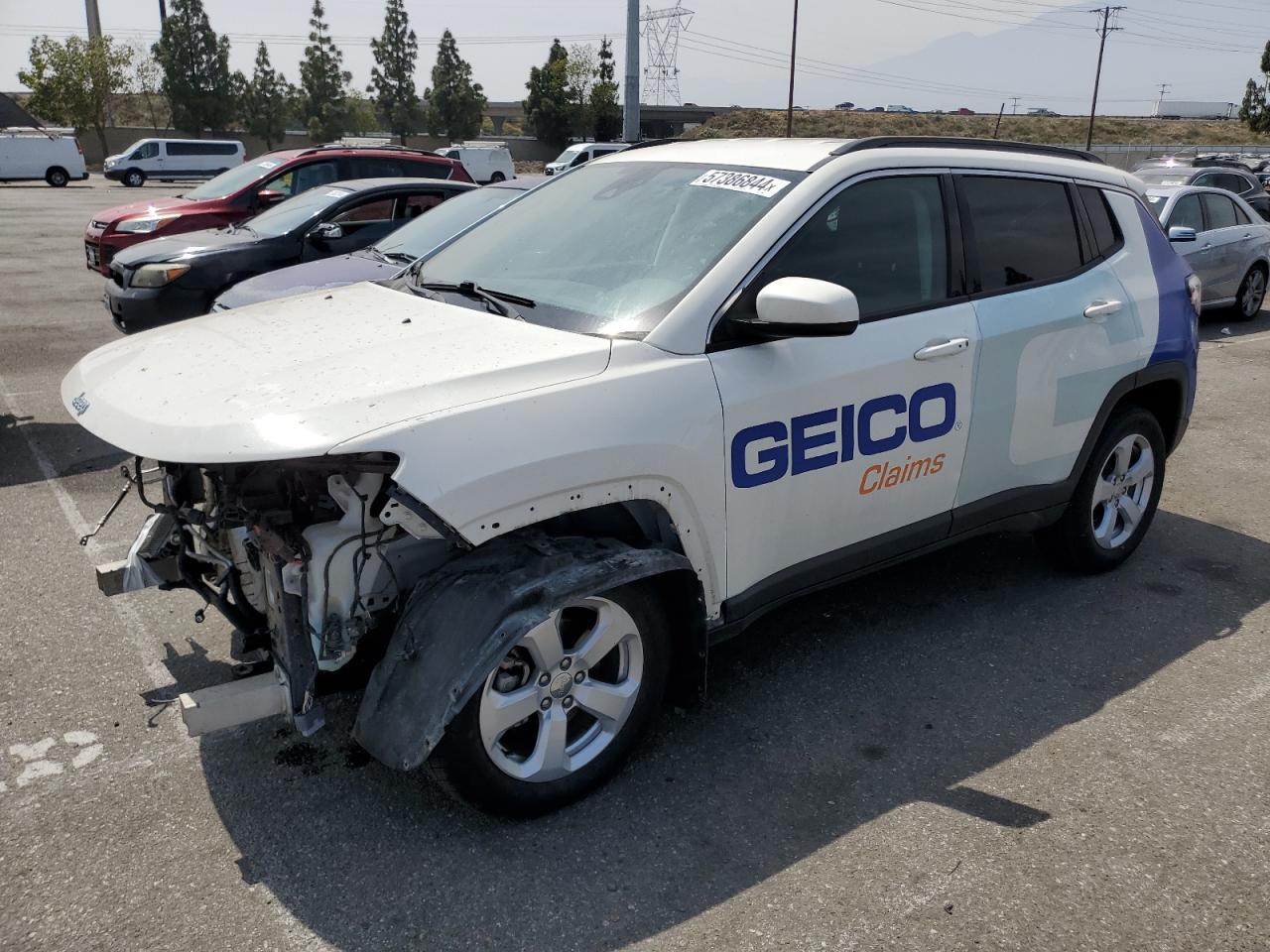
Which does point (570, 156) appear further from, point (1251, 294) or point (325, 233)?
point (325, 233)

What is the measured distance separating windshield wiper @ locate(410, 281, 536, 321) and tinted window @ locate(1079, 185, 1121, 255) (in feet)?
8.59

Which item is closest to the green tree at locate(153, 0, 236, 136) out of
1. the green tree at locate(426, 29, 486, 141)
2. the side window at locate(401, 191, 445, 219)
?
the green tree at locate(426, 29, 486, 141)

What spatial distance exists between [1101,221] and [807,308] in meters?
2.28

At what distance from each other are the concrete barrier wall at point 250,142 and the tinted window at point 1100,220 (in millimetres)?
53764

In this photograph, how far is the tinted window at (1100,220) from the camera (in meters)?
4.52

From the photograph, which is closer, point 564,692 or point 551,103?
point 564,692

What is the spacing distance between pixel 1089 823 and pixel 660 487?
1.63m

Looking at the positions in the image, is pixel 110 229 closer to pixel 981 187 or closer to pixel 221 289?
pixel 221 289

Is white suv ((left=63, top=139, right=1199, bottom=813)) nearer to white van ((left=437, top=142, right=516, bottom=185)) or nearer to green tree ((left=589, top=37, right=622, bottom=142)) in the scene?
white van ((left=437, top=142, right=516, bottom=185))

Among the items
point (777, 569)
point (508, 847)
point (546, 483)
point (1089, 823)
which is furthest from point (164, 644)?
point (1089, 823)

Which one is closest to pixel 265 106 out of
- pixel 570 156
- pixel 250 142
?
pixel 250 142

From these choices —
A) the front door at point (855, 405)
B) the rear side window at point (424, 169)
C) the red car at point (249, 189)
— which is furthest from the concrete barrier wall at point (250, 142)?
the front door at point (855, 405)

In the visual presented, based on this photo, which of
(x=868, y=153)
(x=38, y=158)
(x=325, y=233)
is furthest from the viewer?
(x=38, y=158)

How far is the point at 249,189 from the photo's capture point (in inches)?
442
